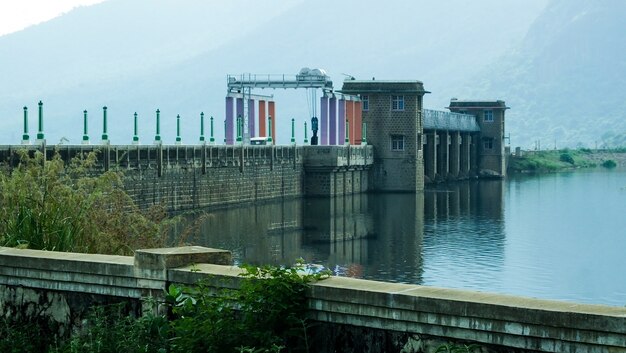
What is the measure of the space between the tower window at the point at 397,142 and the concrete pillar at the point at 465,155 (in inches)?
1196

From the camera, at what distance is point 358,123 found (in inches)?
3642

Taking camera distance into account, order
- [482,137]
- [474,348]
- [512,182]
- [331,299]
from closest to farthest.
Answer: [474,348] < [331,299] < [512,182] < [482,137]

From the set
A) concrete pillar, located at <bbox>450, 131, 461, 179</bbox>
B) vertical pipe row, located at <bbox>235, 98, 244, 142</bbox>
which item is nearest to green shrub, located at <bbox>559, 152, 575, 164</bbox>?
concrete pillar, located at <bbox>450, 131, 461, 179</bbox>

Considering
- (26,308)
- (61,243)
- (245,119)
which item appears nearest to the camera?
(26,308)

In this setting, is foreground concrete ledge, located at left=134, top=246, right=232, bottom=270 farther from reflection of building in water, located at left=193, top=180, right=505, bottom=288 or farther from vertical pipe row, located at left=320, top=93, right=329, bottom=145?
vertical pipe row, located at left=320, top=93, right=329, bottom=145

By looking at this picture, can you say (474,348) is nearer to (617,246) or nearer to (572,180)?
(617,246)

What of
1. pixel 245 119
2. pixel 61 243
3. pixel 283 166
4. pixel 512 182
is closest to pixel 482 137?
pixel 512 182

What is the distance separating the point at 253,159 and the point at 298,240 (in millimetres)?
21357

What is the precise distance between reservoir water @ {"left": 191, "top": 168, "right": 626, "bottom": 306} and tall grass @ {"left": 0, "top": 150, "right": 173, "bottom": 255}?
7.39 meters

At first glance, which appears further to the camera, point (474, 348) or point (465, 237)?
point (465, 237)

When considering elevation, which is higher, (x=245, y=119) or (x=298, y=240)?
(x=245, y=119)

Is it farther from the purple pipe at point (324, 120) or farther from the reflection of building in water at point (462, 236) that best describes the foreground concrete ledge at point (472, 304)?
the purple pipe at point (324, 120)

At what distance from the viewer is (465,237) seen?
57.9 meters

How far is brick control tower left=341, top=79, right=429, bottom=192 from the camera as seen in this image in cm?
9262
